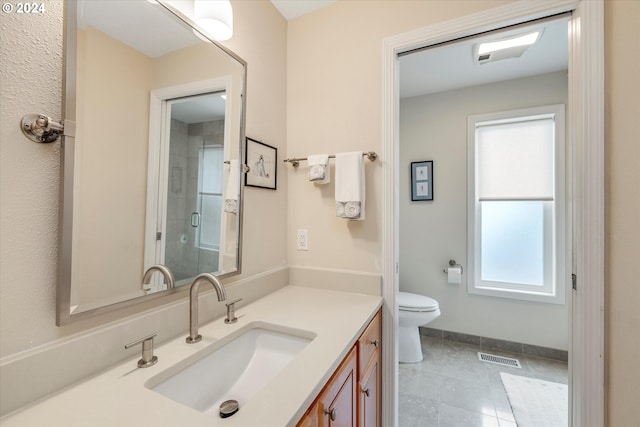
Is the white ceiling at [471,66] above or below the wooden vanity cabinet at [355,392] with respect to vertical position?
above

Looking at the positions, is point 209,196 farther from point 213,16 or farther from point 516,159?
point 516,159

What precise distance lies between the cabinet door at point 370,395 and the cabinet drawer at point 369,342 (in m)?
0.04

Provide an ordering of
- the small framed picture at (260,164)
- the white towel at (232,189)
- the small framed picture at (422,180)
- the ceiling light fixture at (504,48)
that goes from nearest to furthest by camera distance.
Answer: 1. the white towel at (232,189)
2. the small framed picture at (260,164)
3. the ceiling light fixture at (504,48)
4. the small framed picture at (422,180)

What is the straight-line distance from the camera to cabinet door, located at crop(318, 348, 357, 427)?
0.73 m

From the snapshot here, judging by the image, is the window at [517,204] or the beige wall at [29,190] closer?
the beige wall at [29,190]

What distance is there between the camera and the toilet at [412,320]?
83.6 inches

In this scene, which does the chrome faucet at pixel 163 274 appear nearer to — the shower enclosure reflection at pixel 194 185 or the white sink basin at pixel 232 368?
the shower enclosure reflection at pixel 194 185

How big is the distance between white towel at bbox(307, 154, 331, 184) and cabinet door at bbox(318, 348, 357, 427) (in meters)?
0.84

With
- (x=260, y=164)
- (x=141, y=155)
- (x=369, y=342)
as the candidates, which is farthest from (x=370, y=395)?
(x=141, y=155)

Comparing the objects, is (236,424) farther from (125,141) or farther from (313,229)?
(313,229)

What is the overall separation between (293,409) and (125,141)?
88cm

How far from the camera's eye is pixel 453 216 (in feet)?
8.34

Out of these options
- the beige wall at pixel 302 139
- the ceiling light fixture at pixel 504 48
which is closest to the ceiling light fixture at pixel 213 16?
the beige wall at pixel 302 139

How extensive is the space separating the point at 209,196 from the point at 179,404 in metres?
0.72
